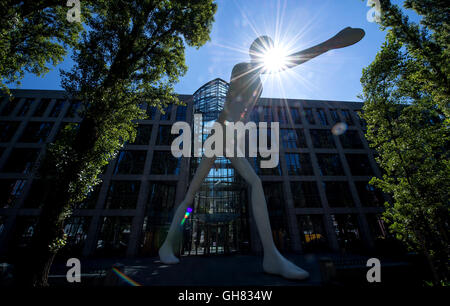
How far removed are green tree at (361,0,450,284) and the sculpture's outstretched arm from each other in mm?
4606

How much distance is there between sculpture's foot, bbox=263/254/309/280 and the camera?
3580 mm

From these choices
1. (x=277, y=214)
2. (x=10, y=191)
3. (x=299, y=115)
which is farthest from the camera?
(x=299, y=115)

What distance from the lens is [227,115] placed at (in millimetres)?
5340

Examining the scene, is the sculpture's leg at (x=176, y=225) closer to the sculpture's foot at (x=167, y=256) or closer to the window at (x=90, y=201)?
the sculpture's foot at (x=167, y=256)

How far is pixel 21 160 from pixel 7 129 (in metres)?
5.04

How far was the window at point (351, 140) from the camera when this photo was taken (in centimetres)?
2089

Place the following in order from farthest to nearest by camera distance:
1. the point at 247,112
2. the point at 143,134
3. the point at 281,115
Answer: the point at 281,115
the point at 143,134
the point at 247,112

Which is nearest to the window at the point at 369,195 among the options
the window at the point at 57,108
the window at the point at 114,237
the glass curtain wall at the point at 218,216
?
the glass curtain wall at the point at 218,216

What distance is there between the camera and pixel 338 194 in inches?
723

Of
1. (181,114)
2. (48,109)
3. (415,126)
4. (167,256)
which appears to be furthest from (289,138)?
(48,109)

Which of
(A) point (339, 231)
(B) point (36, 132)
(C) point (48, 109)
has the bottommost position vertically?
(A) point (339, 231)

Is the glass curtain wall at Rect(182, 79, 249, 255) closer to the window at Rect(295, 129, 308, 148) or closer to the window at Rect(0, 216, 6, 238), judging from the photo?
the window at Rect(295, 129, 308, 148)

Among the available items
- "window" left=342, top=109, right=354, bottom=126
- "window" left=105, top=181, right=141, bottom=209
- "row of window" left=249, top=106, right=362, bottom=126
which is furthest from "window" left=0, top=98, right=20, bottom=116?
"window" left=342, top=109, right=354, bottom=126

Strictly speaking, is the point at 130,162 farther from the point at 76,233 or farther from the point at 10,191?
the point at 10,191
